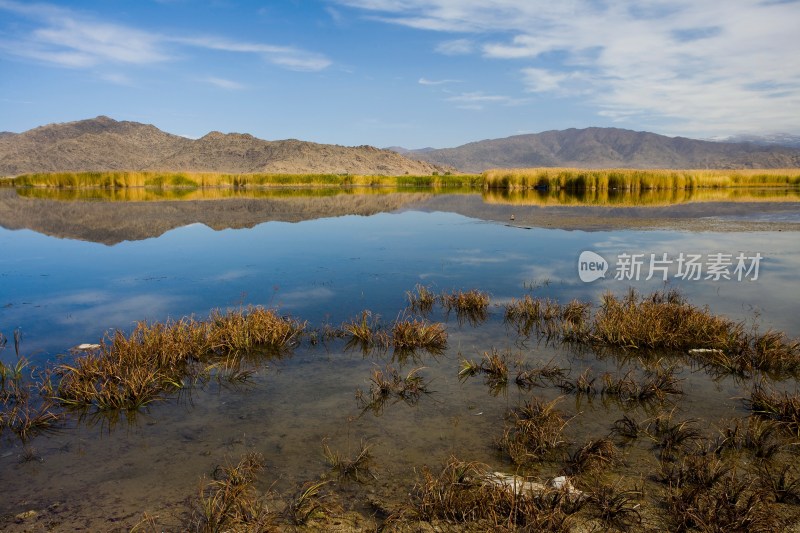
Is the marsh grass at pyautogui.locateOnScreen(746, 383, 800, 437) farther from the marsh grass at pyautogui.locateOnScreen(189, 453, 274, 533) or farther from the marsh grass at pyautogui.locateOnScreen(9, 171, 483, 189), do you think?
the marsh grass at pyautogui.locateOnScreen(9, 171, 483, 189)

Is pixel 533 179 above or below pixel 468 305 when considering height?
above

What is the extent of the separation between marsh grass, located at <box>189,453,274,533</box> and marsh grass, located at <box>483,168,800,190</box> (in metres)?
40.3

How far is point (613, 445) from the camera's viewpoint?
448cm

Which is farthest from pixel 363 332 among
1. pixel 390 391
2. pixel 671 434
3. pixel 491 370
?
pixel 671 434

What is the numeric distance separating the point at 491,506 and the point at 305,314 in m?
5.43

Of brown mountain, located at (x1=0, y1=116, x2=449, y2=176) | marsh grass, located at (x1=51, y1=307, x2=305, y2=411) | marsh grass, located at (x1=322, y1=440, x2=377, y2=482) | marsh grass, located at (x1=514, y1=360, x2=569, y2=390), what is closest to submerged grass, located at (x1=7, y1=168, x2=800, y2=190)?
marsh grass, located at (x1=514, y1=360, x2=569, y2=390)

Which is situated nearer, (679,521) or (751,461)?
(679,521)

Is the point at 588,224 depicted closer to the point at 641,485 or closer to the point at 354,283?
the point at 354,283

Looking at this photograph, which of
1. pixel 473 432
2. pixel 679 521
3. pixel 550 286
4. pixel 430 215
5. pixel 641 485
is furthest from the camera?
pixel 430 215

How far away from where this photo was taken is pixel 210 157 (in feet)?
427

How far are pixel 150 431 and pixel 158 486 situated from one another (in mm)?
1011

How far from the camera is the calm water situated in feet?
14.1

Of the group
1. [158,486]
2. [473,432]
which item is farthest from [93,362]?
[473,432]

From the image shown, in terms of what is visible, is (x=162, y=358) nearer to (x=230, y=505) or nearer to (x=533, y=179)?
(x=230, y=505)
